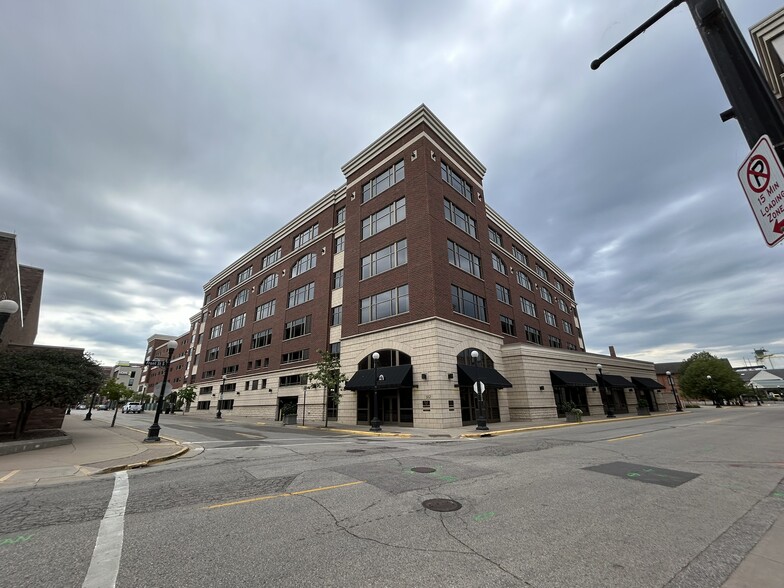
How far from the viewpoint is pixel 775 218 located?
2.50m

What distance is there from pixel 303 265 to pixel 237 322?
57.6ft

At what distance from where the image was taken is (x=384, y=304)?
2753cm

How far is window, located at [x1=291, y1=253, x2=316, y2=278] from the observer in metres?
39.8

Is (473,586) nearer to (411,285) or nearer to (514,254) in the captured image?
(411,285)

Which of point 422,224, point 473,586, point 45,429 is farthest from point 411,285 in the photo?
point 473,586

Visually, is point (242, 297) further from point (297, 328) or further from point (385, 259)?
point (385, 259)

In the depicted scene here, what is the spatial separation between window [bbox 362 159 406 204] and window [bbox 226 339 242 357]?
29.1 m

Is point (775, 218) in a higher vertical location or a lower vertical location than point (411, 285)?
lower

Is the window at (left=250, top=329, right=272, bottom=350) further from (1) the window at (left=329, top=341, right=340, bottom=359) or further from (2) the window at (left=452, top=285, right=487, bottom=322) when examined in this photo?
(2) the window at (left=452, top=285, right=487, bottom=322)

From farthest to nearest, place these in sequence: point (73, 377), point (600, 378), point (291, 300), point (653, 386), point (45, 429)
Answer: point (653, 386), point (291, 300), point (600, 378), point (45, 429), point (73, 377)

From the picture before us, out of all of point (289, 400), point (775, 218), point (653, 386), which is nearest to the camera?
point (775, 218)

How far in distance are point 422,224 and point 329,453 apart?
61.3ft

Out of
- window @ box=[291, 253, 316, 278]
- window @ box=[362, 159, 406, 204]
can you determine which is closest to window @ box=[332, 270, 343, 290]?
window @ box=[291, 253, 316, 278]

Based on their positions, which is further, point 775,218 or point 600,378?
point 600,378
